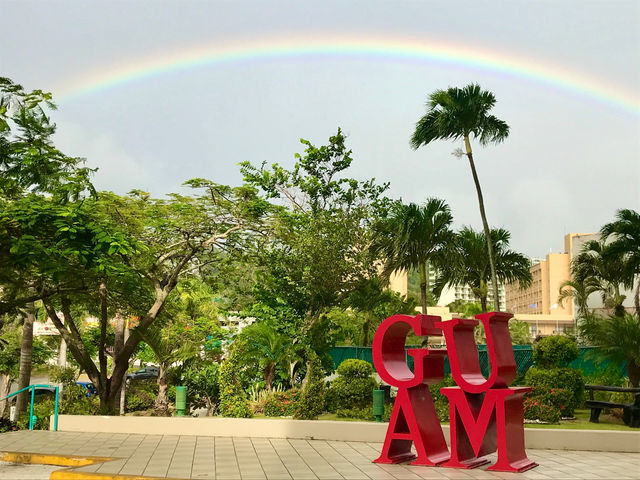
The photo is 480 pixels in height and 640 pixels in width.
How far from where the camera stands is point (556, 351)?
16938 millimetres

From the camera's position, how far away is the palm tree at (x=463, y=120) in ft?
74.3

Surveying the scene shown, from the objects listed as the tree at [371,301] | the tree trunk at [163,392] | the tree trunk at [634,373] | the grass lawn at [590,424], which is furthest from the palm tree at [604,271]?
the tree trunk at [163,392]

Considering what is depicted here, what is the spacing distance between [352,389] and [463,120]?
388 inches

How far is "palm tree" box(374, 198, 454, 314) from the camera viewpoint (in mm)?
24422

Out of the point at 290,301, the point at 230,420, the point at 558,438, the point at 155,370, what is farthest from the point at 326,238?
the point at 155,370

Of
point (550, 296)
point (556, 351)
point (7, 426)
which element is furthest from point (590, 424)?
point (550, 296)

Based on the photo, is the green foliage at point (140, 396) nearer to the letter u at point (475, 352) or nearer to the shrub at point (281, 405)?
the shrub at point (281, 405)

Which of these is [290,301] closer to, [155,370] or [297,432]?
[297,432]

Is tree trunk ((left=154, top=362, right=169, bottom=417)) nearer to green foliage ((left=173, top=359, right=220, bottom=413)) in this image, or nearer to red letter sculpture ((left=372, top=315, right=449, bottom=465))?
green foliage ((left=173, top=359, right=220, bottom=413))

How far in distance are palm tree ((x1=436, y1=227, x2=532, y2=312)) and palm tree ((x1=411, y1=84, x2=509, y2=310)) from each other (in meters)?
3.16

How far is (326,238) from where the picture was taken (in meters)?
25.0

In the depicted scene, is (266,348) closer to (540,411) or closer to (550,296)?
(540,411)

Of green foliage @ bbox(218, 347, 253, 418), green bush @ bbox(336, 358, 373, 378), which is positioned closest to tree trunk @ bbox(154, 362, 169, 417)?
green foliage @ bbox(218, 347, 253, 418)

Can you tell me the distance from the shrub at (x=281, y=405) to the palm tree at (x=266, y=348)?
2.81 meters
